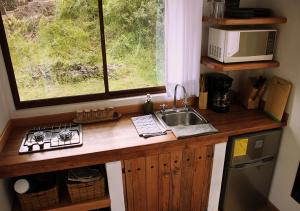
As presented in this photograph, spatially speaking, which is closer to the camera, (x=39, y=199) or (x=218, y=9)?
(x=39, y=199)

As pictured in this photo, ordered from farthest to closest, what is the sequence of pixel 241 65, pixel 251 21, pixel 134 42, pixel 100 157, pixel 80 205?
1. pixel 134 42
2. pixel 241 65
3. pixel 251 21
4. pixel 80 205
5. pixel 100 157

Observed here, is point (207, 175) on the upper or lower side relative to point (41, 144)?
lower

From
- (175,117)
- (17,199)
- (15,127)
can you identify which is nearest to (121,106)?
(175,117)

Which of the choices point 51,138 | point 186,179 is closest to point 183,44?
point 186,179

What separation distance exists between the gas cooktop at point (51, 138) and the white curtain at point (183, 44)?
33.6 inches

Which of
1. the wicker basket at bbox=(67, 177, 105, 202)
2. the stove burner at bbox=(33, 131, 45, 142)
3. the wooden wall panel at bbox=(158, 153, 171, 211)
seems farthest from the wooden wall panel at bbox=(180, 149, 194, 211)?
the stove burner at bbox=(33, 131, 45, 142)

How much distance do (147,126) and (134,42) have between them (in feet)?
2.43

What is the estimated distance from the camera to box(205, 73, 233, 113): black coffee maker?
2.15 meters

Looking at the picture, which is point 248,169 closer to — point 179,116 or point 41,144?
point 179,116

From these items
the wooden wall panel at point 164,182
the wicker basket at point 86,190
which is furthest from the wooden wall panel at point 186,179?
the wicker basket at point 86,190

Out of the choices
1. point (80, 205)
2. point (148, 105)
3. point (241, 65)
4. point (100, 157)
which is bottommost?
point (80, 205)

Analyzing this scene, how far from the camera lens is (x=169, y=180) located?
1943 millimetres

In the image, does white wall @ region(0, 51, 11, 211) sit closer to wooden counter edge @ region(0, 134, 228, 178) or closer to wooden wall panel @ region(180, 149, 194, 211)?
wooden counter edge @ region(0, 134, 228, 178)

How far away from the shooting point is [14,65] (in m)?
1.94
